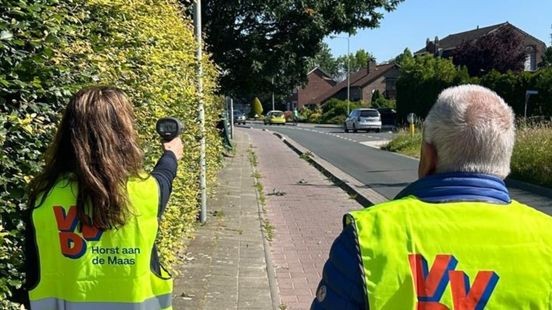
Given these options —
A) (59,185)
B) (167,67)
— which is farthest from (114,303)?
(167,67)

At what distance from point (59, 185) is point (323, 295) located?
1.19 m

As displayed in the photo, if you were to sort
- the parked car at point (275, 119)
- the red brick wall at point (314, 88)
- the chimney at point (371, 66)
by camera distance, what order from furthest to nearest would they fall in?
the red brick wall at point (314, 88) < the chimney at point (371, 66) < the parked car at point (275, 119)

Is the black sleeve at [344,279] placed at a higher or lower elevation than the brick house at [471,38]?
lower

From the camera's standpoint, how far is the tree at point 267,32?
1605 centimetres

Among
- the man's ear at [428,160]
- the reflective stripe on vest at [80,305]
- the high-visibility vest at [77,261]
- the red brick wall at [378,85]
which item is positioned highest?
the red brick wall at [378,85]

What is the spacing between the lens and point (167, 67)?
527 cm

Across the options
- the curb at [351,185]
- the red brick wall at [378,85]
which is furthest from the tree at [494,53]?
the curb at [351,185]

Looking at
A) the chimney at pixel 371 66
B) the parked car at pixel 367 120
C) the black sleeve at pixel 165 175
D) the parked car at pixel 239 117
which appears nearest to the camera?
the black sleeve at pixel 165 175

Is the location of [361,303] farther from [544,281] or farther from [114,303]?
[114,303]

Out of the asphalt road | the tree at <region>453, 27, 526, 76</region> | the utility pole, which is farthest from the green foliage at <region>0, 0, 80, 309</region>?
the tree at <region>453, 27, 526, 76</region>

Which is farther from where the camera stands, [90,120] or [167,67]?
[167,67]

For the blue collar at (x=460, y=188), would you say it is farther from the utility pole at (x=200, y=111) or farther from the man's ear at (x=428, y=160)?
the utility pole at (x=200, y=111)

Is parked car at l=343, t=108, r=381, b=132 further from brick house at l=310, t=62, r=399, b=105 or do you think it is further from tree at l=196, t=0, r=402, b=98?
brick house at l=310, t=62, r=399, b=105

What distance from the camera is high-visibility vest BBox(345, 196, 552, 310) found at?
5.49 feet
